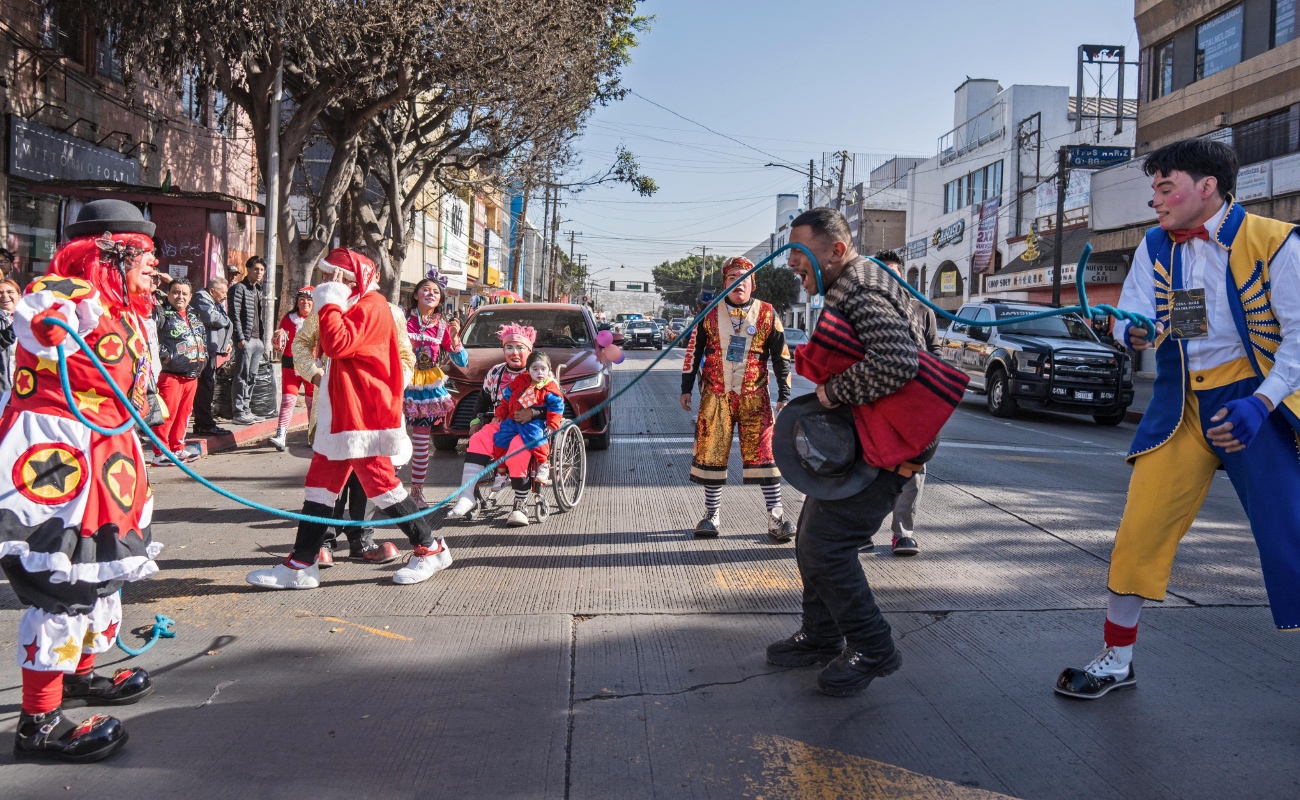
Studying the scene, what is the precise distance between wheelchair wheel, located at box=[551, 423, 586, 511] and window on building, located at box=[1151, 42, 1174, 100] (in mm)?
25850

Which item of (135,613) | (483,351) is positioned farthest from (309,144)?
(135,613)

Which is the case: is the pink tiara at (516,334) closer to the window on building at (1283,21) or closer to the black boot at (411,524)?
the black boot at (411,524)

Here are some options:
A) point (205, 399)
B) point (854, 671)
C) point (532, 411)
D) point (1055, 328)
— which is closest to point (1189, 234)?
point (854, 671)

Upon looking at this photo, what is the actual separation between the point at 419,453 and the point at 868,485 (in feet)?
15.0

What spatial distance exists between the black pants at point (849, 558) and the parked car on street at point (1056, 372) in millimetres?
11960

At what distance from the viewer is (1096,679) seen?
148 inches

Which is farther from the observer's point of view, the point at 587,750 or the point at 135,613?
the point at 135,613

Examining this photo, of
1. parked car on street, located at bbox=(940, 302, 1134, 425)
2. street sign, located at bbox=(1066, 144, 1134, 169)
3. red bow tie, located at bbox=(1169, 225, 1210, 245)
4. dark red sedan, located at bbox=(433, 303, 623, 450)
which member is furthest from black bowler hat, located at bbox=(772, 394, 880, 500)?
street sign, located at bbox=(1066, 144, 1134, 169)

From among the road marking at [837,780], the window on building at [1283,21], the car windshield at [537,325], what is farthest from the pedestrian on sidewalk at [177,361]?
the window on building at [1283,21]

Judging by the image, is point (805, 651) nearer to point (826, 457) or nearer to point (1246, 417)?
point (826, 457)

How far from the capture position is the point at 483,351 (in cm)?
1059

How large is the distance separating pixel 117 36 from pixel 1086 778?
1781cm

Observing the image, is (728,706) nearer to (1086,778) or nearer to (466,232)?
(1086,778)

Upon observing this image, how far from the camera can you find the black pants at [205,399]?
422 inches
